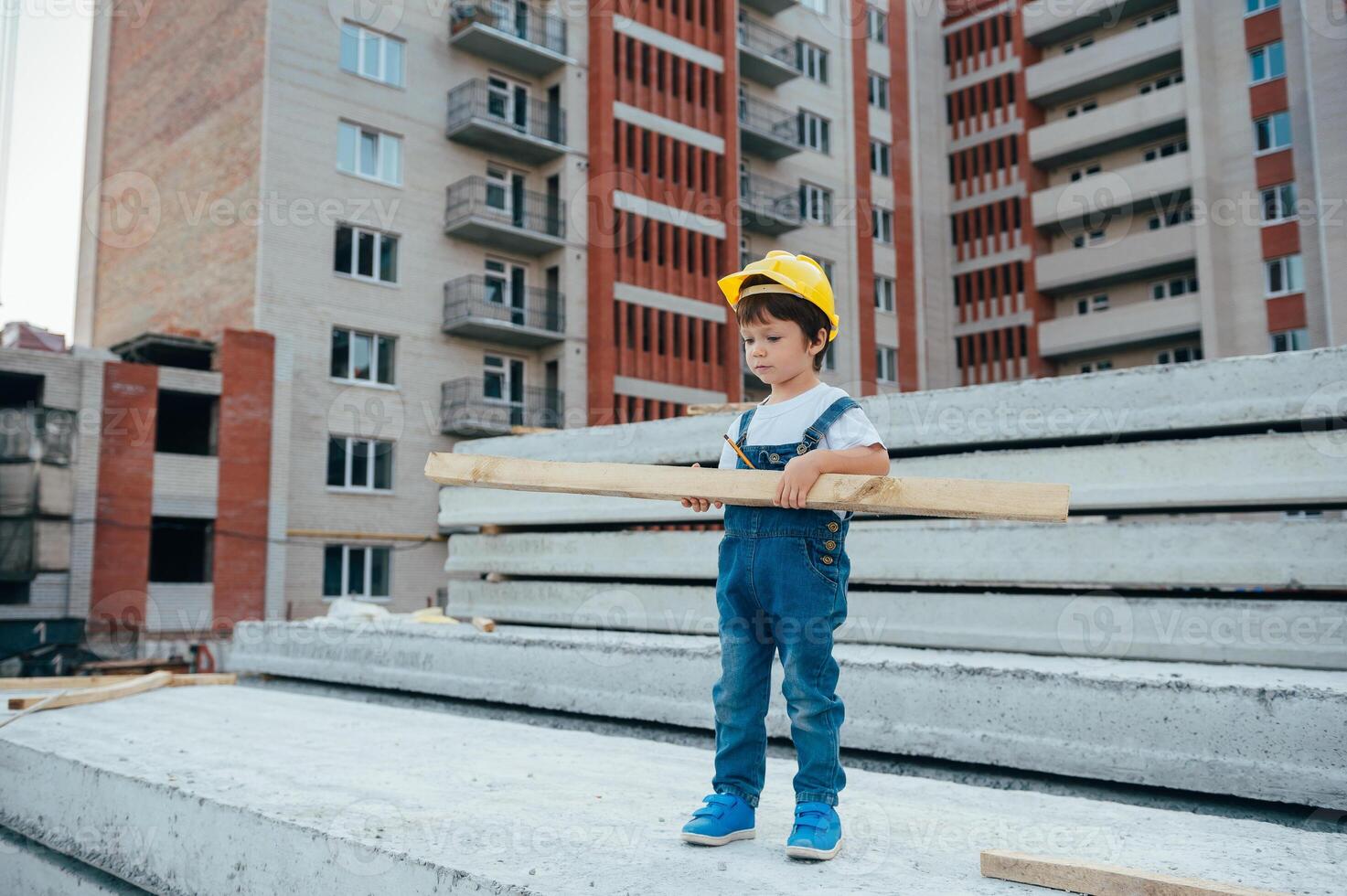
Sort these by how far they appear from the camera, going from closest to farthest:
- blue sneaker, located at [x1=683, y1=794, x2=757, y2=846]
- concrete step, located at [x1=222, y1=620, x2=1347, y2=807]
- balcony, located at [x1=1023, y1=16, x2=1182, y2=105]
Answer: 1. blue sneaker, located at [x1=683, y1=794, x2=757, y2=846]
2. concrete step, located at [x1=222, y1=620, x2=1347, y2=807]
3. balcony, located at [x1=1023, y1=16, x2=1182, y2=105]

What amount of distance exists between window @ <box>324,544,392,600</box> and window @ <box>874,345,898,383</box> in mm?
19709

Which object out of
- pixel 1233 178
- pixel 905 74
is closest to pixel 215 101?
pixel 905 74

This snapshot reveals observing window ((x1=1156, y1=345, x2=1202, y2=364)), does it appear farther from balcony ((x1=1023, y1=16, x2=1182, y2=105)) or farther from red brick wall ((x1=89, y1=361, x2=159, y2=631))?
red brick wall ((x1=89, y1=361, x2=159, y2=631))

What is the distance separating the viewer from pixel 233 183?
25547 millimetres

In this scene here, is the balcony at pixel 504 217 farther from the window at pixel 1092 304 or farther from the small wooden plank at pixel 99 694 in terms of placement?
the window at pixel 1092 304

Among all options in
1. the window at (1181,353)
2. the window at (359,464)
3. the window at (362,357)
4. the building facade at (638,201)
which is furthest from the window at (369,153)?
the window at (1181,353)

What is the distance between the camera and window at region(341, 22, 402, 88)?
2636 cm

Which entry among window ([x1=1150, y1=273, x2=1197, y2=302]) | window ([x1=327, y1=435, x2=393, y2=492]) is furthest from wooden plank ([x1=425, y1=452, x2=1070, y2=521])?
window ([x1=1150, y1=273, x2=1197, y2=302])

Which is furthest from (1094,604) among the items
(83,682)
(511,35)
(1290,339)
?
(1290,339)

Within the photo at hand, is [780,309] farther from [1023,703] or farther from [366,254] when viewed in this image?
[366,254]

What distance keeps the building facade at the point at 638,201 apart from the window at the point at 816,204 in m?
0.13

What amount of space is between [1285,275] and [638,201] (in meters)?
20.5

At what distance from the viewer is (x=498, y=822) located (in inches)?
122

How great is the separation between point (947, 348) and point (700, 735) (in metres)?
39.3
